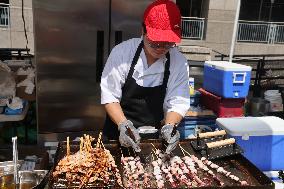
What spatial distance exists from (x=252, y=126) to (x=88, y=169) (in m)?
1.86

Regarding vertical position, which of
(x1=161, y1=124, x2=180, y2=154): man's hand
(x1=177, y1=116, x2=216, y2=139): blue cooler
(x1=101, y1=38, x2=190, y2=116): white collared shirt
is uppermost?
(x1=101, y1=38, x2=190, y2=116): white collared shirt

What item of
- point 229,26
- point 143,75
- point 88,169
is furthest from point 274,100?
point 229,26

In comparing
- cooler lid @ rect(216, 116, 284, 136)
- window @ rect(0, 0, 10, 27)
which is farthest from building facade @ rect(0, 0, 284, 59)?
cooler lid @ rect(216, 116, 284, 136)

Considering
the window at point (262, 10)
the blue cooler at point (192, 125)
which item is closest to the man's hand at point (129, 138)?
the blue cooler at point (192, 125)

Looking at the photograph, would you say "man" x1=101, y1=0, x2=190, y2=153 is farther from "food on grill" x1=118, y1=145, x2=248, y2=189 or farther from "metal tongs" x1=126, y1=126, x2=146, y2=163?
"food on grill" x1=118, y1=145, x2=248, y2=189

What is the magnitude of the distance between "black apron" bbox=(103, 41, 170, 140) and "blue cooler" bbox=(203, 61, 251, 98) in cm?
243

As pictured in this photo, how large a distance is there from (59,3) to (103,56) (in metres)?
1.05

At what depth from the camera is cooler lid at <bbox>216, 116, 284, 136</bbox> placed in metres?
A: 3.20

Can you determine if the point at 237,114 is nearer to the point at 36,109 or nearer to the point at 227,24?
the point at 36,109

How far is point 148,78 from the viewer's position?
10.4 ft

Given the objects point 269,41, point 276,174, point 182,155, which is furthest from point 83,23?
point 269,41

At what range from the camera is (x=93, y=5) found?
4984 millimetres

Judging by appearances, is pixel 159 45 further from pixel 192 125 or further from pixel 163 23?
pixel 192 125

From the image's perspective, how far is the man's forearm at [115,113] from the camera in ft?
9.48
